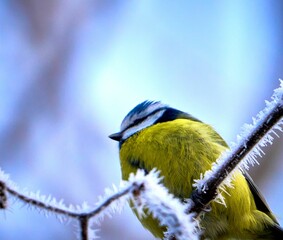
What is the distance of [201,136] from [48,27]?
3039 mm

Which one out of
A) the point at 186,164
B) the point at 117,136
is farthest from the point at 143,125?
the point at 186,164

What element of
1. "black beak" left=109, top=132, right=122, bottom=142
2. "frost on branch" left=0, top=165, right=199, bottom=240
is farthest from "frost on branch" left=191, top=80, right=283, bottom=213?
"black beak" left=109, top=132, right=122, bottom=142

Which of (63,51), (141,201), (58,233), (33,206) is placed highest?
(141,201)

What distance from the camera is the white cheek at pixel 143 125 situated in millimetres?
2455

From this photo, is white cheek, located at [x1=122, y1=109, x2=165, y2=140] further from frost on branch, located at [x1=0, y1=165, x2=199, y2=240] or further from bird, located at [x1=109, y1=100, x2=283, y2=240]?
frost on branch, located at [x1=0, y1=165, x2=199, y2=240]

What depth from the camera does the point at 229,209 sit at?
2023 millimetres

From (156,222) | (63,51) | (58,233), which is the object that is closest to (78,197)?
(58,233)

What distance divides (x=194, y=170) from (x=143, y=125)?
58cm

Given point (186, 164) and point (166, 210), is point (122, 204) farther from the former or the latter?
point (186, 164)

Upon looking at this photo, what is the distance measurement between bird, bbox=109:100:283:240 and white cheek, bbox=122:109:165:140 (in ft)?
0.25

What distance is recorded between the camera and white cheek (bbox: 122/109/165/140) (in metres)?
2.46

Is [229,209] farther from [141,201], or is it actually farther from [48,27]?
[48,27]

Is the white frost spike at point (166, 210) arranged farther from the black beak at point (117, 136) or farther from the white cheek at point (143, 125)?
the black beak at point (117, 136)

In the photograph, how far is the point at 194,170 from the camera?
6.53 ft
